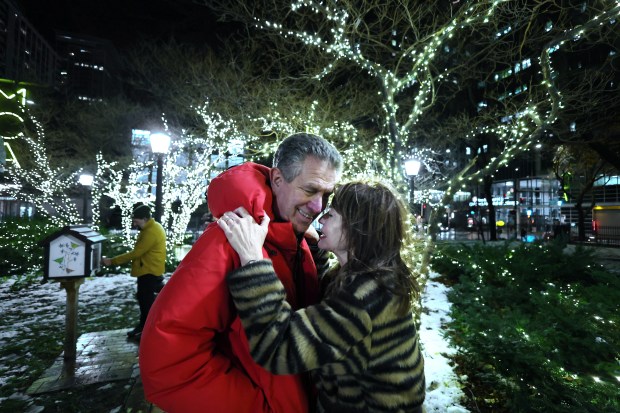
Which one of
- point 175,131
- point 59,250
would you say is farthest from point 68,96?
point 59,250

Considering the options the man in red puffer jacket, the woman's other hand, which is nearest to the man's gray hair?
the man in red puffer jacket

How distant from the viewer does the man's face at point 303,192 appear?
5.40 ft

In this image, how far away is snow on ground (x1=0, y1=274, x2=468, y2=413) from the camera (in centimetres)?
400

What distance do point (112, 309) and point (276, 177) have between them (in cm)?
735

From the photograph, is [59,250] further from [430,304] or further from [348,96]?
[348,96]

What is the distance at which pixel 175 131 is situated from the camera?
44.3ft

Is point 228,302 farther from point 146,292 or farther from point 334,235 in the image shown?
point 146,292

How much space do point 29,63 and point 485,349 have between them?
102 feet

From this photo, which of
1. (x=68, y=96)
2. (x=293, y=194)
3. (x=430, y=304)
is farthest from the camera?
(x=68, y=96)

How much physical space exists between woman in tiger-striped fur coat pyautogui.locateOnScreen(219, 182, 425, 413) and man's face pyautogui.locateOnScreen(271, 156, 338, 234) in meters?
0.10

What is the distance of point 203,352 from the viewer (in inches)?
46.9

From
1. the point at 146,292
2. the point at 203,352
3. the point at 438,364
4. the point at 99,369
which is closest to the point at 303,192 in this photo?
the point at 203,352

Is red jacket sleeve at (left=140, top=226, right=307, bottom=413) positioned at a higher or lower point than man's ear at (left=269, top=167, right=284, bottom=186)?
lower

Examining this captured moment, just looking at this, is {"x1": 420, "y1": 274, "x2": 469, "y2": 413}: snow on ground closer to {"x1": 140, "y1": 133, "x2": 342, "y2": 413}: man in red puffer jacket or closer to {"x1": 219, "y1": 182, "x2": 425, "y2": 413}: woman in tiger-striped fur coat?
{"x1": 219, "y1": 182, "x2": 425, "y2": 413}: woman in tiger-striped fur coat
